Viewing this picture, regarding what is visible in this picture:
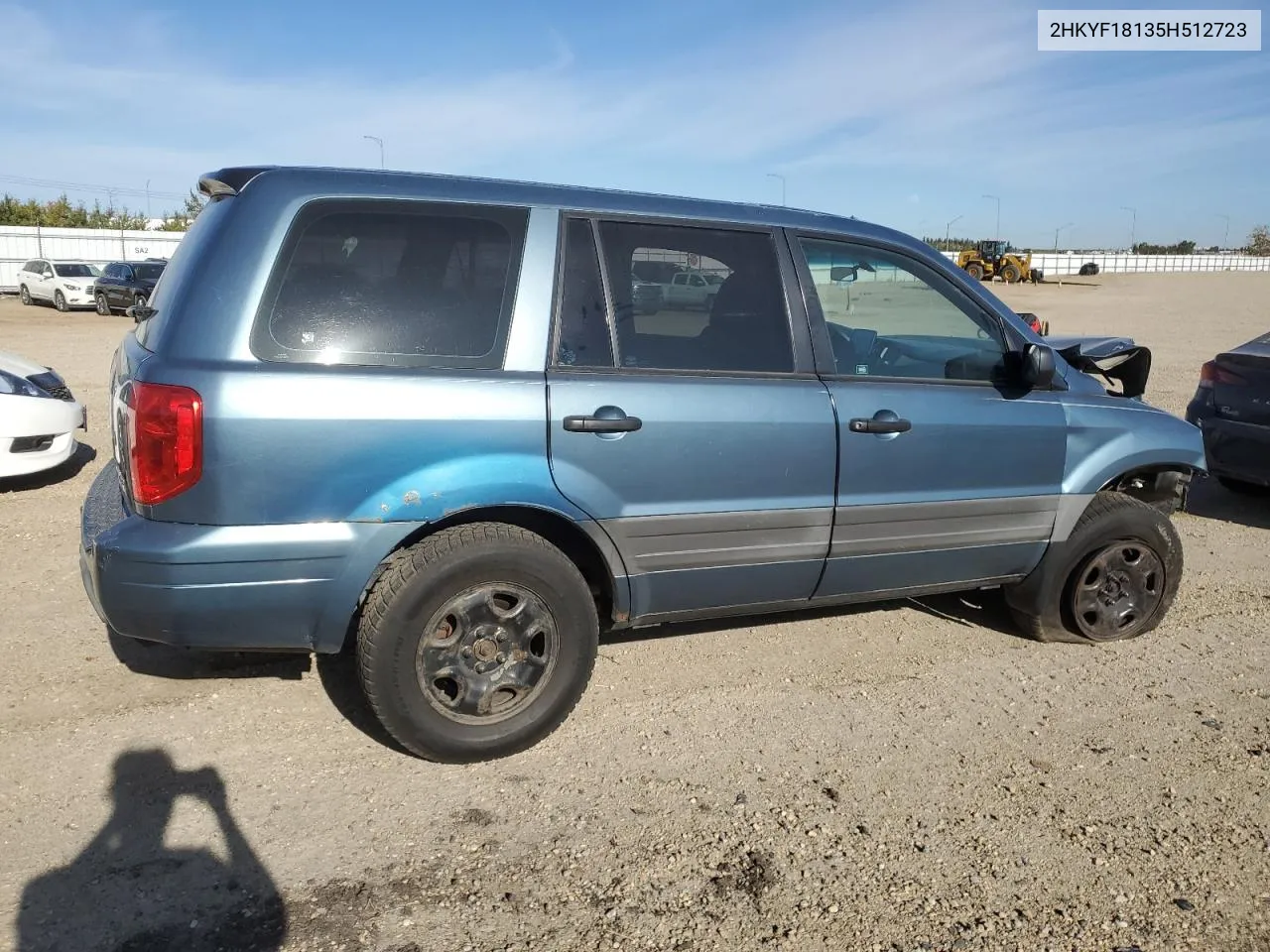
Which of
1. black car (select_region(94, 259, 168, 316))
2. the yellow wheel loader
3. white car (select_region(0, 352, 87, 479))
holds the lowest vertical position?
white car (select_region(0, 352, 87, 479))

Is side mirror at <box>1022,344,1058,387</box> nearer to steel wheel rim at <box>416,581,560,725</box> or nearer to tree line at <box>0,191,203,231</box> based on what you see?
steel wheel rim at <box>416,581,560,725</box>

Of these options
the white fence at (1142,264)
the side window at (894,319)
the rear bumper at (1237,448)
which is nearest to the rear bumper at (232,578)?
the side window at (894,319)

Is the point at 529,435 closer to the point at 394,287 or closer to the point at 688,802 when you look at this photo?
the point at 394,287

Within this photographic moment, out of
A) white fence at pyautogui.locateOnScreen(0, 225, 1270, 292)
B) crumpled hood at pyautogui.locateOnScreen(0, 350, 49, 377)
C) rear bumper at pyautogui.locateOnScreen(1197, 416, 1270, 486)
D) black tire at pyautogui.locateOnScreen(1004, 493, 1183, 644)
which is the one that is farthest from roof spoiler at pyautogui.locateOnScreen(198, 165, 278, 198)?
white fence at pyautogui.locateOnScreen(0, 225, 1270, 292)

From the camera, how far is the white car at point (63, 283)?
1086 inches

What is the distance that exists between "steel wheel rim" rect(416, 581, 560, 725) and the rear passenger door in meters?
0.38

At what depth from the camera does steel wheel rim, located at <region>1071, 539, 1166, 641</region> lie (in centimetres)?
449

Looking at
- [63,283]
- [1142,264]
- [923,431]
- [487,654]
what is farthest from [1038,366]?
[1142,264]

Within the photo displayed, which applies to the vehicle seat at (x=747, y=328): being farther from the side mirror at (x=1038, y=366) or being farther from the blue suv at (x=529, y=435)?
the side mirror at (x=1038, y=366)

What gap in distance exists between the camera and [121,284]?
25969mm

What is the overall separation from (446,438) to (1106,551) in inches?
120

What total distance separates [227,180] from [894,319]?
2.71m

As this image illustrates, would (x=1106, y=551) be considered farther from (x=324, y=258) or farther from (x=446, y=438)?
(x=324, y=258)

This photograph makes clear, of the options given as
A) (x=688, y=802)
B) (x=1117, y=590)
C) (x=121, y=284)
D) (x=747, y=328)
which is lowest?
(x=688, y=802)
